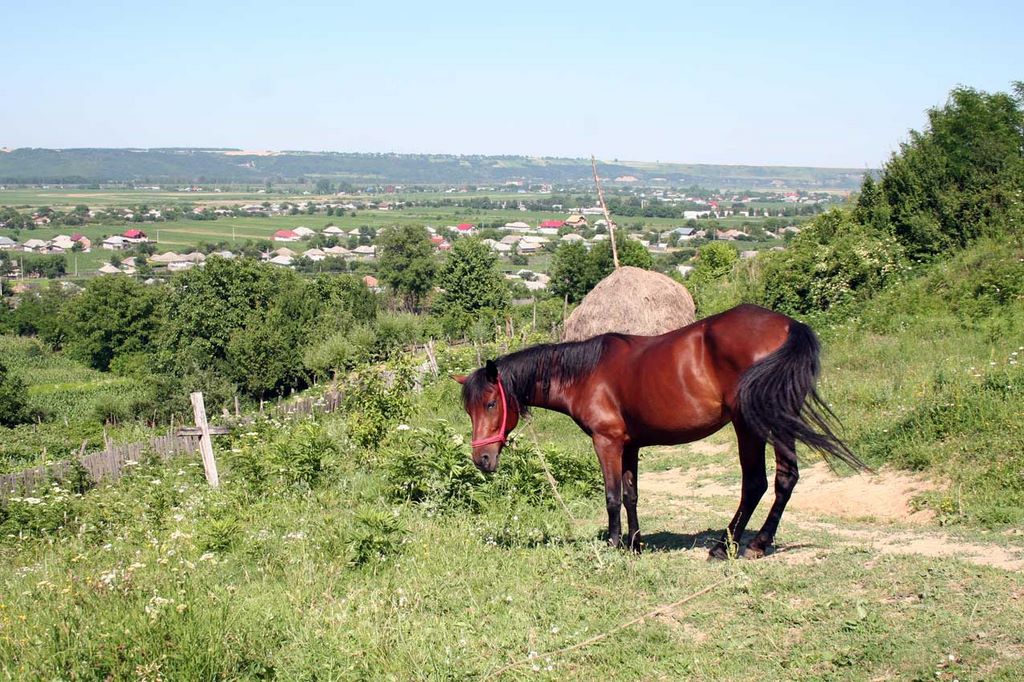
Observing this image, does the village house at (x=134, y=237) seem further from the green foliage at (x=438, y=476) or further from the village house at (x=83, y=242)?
the green foliage at (x=438, y=476)

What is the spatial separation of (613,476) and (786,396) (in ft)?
5.07

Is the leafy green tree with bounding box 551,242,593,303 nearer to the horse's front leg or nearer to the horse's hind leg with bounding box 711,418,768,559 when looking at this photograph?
the horse's front leg

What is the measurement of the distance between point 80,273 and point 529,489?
149 meters

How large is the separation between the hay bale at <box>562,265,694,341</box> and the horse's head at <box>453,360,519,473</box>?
11.5m

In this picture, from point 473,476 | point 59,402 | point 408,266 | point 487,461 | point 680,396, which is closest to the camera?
point 680,396

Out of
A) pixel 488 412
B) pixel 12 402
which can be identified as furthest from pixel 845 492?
pixel 12 402

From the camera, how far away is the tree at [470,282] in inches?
2557

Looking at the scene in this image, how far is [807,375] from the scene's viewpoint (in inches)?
257

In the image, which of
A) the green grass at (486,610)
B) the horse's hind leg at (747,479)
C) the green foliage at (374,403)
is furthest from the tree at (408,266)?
the horse's hind leg at (747,479)

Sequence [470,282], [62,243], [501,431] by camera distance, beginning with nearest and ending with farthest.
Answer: [501,431] < [470,282] < [62,243]

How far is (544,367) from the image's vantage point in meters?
7.66

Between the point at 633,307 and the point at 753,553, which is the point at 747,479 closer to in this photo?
the point at 753,553

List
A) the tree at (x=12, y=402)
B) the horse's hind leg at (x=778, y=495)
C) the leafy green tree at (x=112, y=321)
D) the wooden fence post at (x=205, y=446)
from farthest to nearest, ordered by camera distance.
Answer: the leafy green tree at (x=112, y=321)
the tree at (x=12, y=402)
the wooden fence post at (x=205, y=446)
the horse's hind leg at (x=778, y=495)

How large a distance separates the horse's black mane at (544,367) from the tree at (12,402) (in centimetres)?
5072
